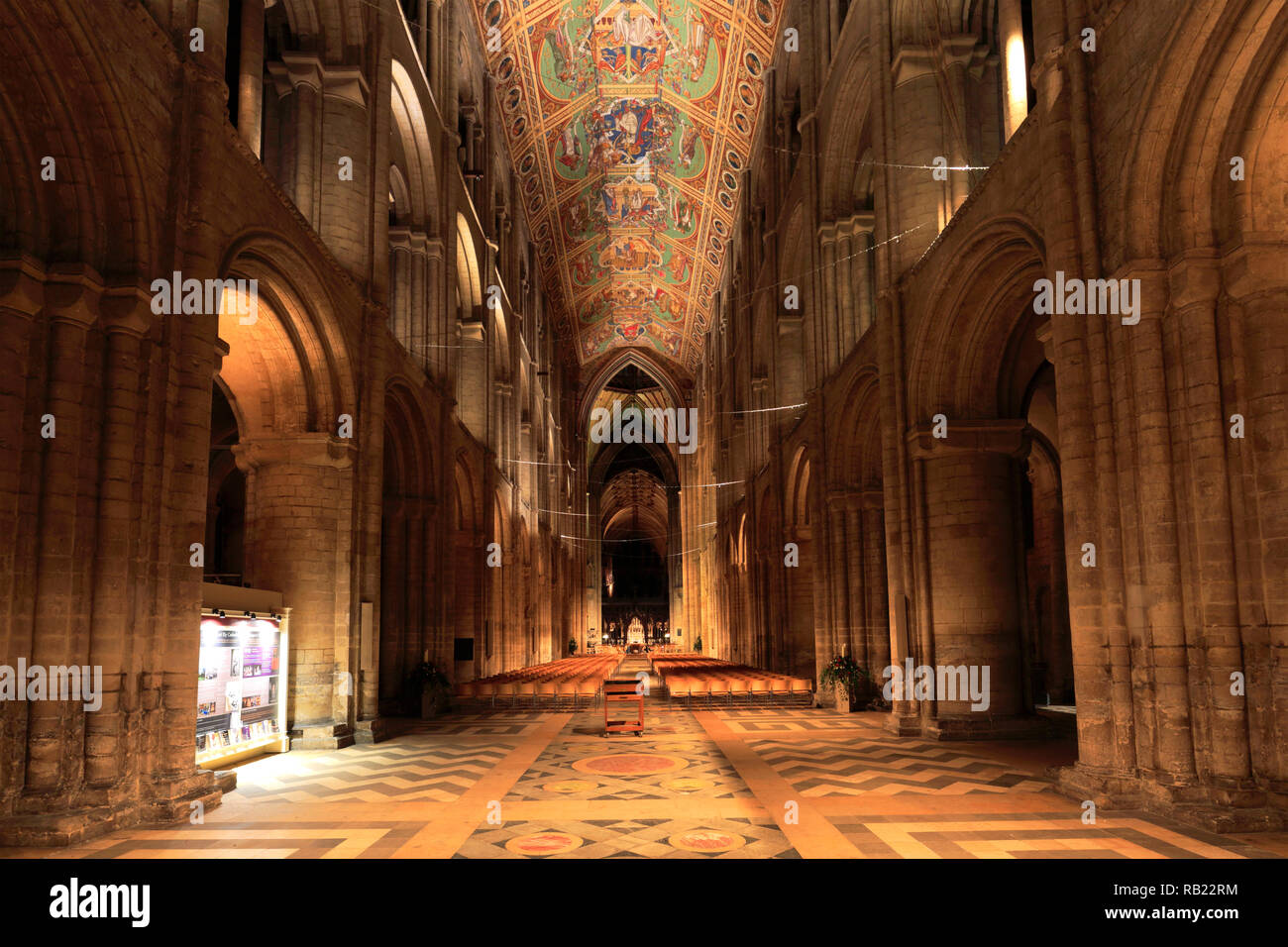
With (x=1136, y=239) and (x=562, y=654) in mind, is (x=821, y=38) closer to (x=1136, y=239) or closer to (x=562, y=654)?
(x=1136, y=239)

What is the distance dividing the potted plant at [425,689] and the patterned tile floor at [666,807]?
352 cm

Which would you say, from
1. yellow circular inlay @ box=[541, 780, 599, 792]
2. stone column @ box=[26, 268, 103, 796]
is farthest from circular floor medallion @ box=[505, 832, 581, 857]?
stone column @ box=[26, 268, 103, 796]

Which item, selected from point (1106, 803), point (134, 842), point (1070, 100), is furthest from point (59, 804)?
point (1070, 100)

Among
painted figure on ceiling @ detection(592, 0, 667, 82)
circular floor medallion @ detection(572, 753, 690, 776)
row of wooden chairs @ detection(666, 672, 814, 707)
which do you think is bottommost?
row of wooden chairs @ detection(666, 672, 814, 707)

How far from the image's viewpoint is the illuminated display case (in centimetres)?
976

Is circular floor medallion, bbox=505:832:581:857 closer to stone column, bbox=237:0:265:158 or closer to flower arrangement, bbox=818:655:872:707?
stone column, bbox=237:0:265:158

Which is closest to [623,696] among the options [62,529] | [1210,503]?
[62,529]

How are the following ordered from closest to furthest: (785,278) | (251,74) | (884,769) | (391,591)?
1. (884,769)
2. (251,74)
3. (391,591)
4. (785,278)

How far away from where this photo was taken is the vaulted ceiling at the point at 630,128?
88.4 feet

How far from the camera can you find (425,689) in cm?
1631

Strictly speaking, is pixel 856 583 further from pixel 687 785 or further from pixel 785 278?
pixel 785 278

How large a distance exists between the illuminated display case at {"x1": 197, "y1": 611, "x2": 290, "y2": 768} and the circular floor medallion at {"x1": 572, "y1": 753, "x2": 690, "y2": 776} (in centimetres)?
397

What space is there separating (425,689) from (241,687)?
5817 millimetres
